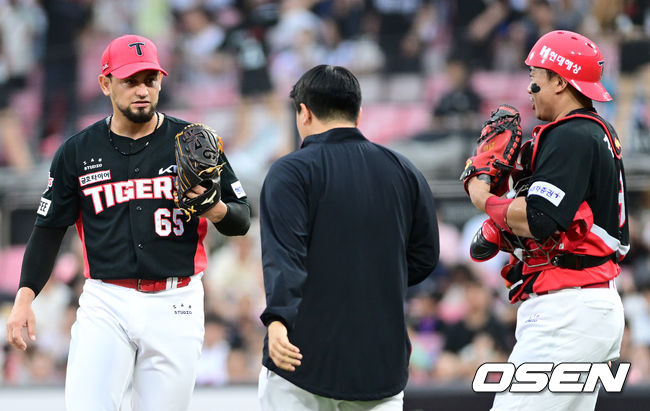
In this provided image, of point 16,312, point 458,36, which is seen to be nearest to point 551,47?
point 16,312

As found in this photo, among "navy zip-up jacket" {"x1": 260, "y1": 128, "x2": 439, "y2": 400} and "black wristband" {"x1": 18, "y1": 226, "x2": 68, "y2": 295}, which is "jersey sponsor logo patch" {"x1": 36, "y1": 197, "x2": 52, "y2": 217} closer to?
"black wristband" {"x1": 18, "y1": 226, "x2": 68, "y2": 295}

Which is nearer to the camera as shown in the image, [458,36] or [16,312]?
[16,312]

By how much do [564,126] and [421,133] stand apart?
6.70 metres

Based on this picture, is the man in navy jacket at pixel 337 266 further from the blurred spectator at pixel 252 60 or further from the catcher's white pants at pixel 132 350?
the blurred spectator at pixel 252 60

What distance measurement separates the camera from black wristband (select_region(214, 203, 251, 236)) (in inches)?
164

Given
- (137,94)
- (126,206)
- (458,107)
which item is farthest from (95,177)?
(458,107)

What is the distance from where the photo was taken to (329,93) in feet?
11.0

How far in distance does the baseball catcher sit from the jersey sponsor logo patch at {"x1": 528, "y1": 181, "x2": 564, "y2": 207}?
143 centimetres

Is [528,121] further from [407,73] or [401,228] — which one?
[401,228]

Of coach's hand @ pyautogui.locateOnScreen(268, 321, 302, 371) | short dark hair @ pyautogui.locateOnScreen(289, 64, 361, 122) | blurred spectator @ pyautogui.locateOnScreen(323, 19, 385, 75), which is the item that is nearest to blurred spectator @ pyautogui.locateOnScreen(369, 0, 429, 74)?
blurred spectator @ pyautogui.locateOnScreen(323, 19, 385, 75)

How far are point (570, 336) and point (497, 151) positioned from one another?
36.1 inches

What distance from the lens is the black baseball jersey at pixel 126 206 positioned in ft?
13.7

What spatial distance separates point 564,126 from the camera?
12.7 feet

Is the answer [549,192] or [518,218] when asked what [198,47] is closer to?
[518,218]
